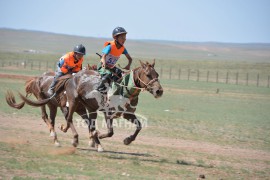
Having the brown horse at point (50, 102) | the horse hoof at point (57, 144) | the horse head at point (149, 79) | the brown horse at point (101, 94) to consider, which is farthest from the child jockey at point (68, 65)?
the horse head at point (149, 79)

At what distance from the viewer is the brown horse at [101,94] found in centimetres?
1362

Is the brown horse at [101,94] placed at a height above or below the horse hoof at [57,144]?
above

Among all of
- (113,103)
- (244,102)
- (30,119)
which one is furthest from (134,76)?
(244,102)

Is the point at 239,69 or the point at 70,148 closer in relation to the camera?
the point at 70,148

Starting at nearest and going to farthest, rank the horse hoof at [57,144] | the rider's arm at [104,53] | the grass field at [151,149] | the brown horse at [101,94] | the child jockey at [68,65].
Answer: the grass field at [151,149], the brown horse at [101,94], the rider's arm at [104,53], the horse hoof at [57,144], the child jockey at [68,65]

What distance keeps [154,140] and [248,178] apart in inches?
247

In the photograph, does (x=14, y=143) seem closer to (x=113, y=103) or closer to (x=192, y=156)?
(x=113, y=103)

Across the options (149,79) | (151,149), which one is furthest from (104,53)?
(151,149)

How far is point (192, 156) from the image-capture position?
1474cm

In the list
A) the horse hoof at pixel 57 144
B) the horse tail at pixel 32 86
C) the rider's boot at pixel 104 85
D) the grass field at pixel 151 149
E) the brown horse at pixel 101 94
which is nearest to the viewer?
the grass field at pixel 151 149

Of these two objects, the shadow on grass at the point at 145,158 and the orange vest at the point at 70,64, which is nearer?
the shadow on grass at the point at 145,158

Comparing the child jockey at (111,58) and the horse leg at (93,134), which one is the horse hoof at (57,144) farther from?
the child jockey at (111,58)

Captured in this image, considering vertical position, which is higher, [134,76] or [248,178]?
[134,76]

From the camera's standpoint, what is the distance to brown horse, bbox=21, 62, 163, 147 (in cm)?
1362
